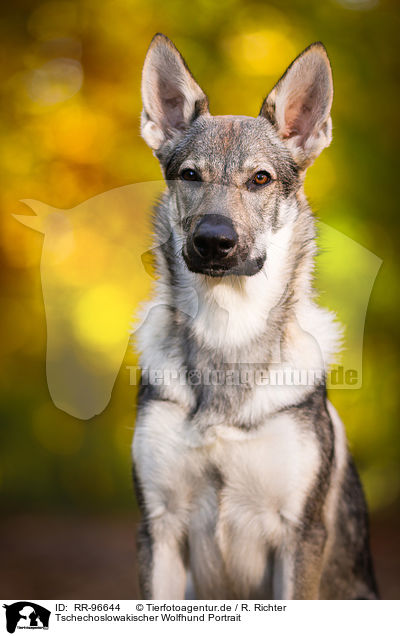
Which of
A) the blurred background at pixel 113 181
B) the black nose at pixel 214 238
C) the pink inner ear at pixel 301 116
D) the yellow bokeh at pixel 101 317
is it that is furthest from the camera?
the blurred background at pixel 113 181

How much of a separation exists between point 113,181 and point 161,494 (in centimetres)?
175

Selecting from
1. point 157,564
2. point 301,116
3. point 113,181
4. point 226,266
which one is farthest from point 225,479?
point 113,181

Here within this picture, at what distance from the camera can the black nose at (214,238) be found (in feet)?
7.23

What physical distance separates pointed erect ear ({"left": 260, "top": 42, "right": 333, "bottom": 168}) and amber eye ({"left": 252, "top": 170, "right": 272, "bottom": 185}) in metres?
0.19

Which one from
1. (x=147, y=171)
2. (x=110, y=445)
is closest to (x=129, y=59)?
(x=147, y=171)

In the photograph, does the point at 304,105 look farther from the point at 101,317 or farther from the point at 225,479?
the point at 225,479

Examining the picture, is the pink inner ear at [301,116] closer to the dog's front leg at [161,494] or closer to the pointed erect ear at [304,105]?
the pointed erect ear at [304,105]

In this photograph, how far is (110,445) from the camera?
3615mm

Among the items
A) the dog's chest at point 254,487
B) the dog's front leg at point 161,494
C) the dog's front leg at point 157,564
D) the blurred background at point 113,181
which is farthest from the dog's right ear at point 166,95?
the dog's front leg at point 157,564

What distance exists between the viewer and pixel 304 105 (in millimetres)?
2498
